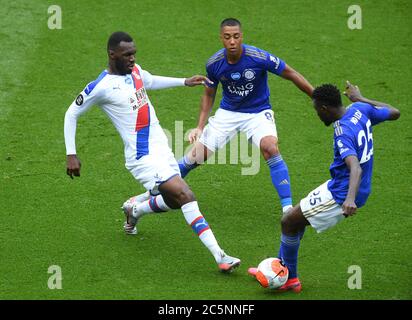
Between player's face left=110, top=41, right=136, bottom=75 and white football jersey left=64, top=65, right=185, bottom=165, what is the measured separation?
0.11m

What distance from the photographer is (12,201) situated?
35.4 feet

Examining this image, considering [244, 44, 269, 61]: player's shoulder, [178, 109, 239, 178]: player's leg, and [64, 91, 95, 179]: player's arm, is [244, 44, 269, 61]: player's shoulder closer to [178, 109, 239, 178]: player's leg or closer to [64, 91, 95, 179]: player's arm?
[178, 109, 239, 178]: player's leg

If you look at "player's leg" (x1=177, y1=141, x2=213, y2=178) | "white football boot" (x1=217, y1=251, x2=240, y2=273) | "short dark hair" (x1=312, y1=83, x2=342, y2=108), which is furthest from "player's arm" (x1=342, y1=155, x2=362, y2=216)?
"player's leg" (x1=177, y1=141, x2=213, y2=178)

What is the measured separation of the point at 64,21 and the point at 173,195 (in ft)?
22.1

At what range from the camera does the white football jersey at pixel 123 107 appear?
934 cm

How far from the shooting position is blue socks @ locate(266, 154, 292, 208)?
10.2 metres

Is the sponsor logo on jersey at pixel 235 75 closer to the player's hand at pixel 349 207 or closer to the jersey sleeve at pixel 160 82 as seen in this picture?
the jersey sleeve at pixel 160 82

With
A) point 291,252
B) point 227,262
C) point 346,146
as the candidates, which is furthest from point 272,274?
point 346,146

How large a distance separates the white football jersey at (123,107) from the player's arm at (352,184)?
7.97 feet

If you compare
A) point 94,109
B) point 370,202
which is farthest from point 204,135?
point 94,109

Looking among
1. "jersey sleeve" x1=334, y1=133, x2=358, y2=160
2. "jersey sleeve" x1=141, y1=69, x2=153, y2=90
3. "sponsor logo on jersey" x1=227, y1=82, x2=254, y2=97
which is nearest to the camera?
"jersey sleeve" x1=334, y1=133, x2=358, y2=160

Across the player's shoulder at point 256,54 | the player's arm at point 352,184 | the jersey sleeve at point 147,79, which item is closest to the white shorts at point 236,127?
the player's shoulder at point 256,54

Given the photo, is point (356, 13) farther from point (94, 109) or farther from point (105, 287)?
point (105, 287)

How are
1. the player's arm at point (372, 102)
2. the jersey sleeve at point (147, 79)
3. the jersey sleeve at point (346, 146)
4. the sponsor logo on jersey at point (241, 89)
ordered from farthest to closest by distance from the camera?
the sponsor logo on jersey at point (241, 89) < the jersey sleeve at point (147, 79) < the player's arm at point (372, 102) < the jersey sleeve at point (346, 146)
